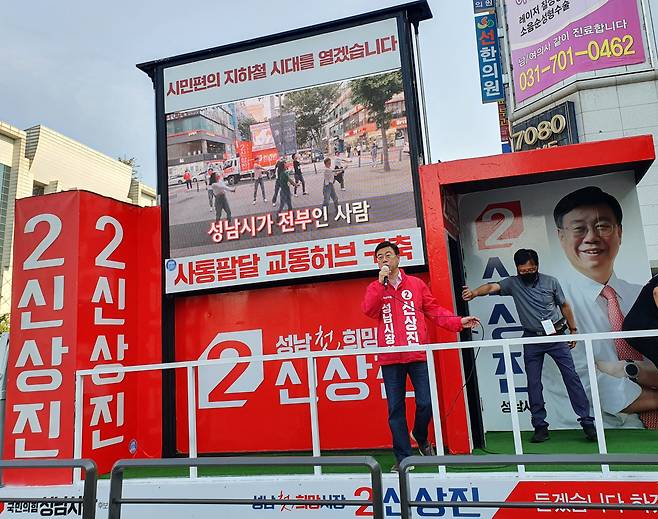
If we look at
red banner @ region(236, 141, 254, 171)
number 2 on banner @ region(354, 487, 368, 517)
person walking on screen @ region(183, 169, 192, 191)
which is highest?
red banner @ region(236, 141, 254, 171)

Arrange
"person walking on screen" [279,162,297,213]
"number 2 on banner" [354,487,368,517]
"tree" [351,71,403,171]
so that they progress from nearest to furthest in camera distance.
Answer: "number 2 on banner" [354,487,368,517], "tree" [351,71,403,171], "person walking on screen" [279,162,297,213]

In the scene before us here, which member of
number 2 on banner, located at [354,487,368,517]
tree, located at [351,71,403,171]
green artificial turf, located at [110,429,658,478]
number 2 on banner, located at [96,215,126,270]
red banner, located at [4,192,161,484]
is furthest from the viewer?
tree, located at [351,71,403,171]

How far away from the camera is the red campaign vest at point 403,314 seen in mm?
3707

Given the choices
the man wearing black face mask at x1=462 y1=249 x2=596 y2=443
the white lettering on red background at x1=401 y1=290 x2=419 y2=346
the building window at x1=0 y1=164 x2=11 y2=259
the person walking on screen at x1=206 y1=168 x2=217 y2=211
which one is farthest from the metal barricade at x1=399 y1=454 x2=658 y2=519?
the building window at x1=0 y1=164 x2=11 y2=259

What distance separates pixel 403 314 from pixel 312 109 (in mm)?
2568

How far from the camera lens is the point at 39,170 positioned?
977 inches

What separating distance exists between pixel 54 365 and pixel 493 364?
4.13m

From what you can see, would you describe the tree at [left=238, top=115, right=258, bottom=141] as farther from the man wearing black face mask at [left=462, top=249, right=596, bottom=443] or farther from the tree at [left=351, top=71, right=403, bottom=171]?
the man wearing black face mask at [left=462, top=249, right=596, bottom=443]

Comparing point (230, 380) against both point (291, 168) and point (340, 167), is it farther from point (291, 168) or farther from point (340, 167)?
point (340, 167)

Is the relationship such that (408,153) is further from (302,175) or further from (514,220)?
(514,220)

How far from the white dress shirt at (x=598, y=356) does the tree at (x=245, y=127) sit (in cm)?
360

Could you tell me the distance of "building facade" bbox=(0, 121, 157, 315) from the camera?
77.0 feet

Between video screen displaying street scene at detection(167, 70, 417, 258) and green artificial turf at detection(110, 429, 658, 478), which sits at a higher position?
video screen displaying street scene at detection(167, 70, 417, 258)

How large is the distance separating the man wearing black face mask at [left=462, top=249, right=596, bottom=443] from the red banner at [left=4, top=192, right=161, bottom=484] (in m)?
3.25
